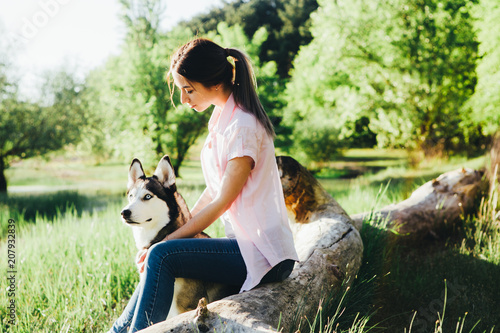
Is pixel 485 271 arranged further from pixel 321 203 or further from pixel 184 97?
pixel 184 97

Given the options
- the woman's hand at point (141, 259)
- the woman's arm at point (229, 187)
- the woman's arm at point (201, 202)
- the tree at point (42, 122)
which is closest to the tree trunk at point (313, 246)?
the woman's arm at point (229, 187)

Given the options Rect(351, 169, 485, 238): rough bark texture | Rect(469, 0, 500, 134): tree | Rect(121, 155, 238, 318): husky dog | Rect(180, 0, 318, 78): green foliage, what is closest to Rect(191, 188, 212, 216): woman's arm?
Rect(121, 155, 238, 318): husky dog

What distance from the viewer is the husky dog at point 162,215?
220 centimetres

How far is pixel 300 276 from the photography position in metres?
2.50

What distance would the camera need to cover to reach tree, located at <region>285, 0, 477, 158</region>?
13.1 metres

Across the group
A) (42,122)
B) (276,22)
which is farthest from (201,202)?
(276,22)

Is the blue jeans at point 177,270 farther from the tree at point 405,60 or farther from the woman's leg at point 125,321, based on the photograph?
the tree at point 405,60

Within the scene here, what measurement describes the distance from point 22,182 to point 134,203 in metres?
20.2

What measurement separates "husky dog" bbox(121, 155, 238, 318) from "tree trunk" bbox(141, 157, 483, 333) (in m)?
0.31

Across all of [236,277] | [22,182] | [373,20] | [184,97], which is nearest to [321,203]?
[236,277]

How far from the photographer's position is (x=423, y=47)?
12.9m

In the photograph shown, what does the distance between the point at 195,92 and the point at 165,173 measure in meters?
0.52

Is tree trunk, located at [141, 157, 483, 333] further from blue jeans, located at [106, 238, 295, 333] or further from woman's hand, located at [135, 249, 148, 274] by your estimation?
woman's hand, located at [135, 249, 148, 274]

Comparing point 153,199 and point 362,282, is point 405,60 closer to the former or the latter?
point 362,282
